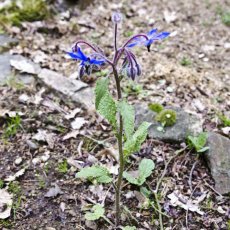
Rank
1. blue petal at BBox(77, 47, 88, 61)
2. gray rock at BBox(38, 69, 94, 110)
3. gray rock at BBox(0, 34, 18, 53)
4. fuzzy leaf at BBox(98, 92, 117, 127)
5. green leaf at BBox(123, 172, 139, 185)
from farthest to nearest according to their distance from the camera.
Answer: gray rock at BBox(0, 34, 18, 53) → gray rock at BBox(38, 69, 94, 110) → green leaf at BBox(123, 172, 139, 185) → fuzzy leaf at BBox(98, 92, 117, 127) → blue petal at BBox(77, 47, 88, 61)

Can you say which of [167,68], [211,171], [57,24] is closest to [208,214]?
[211,171]

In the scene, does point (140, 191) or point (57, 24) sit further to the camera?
point (57, 24)

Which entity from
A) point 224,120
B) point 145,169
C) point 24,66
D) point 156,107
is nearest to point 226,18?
point 224,120

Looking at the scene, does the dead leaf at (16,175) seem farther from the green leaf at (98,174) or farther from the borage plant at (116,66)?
the borage plant at (116,66)

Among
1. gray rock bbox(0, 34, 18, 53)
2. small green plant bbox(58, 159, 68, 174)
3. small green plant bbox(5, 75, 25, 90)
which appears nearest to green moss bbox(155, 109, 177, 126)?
small green plant bbox(58, 159, 68, 174)

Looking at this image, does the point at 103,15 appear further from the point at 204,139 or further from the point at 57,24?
the point at 204,139

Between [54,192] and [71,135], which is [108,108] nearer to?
[54,192]

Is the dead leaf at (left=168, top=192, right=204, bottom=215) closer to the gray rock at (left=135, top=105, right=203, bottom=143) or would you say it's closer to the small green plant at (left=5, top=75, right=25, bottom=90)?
the gray rock at (left=135, top=105, right=203, bottom=143)
